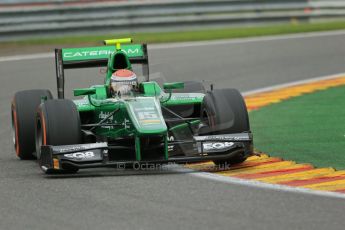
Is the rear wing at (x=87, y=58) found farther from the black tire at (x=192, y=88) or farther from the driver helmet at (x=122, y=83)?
the driver helmet at (x=122, y=83)

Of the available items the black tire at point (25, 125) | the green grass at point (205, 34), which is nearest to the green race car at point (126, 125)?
the black tire at point (25, 125)

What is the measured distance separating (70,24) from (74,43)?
0.60 m

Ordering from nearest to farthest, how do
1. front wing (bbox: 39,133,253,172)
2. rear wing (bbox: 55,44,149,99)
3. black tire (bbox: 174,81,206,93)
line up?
front wing (bbox: 39,133,253,172) → rear wing (bbox: 55,44,149,99) → black tire (bbox: 174,81,206,93)

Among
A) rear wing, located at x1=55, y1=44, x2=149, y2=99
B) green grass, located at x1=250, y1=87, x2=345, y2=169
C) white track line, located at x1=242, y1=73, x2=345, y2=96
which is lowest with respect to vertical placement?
white track line, located at x1=242, y1=73, x2=345, y2=96

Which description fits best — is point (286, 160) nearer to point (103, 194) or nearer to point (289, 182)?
point (289, 182)

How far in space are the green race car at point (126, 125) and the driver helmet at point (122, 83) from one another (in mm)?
10

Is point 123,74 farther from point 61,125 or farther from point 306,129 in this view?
point 306,129

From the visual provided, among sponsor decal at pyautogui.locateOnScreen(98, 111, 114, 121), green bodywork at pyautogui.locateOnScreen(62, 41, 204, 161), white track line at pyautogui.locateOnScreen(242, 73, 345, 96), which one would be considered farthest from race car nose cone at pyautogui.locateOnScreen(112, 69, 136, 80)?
white track line at pyautogui.locateOnScreen(242, 73, 345, 96)

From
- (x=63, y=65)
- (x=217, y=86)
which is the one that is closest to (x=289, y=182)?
(x=63, y=65)

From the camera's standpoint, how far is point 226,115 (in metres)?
10.5

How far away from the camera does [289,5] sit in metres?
25.5

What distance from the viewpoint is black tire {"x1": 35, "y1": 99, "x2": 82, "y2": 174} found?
1006 cm

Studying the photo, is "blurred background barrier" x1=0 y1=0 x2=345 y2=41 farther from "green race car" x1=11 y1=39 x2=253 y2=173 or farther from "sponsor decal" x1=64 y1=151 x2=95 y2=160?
"sponsor decal" x1=64 y1=151 x2=95 y2=160

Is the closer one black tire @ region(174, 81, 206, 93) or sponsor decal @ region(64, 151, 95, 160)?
sponsor decal @ region(64, 151, 95, 160)
